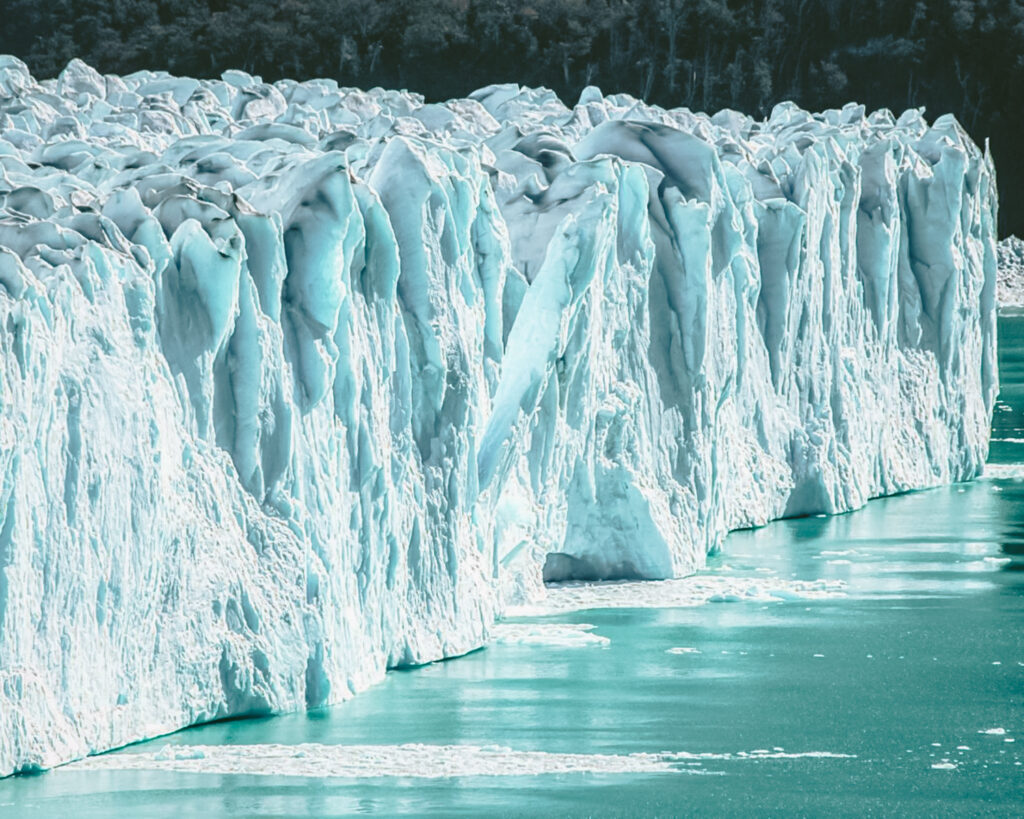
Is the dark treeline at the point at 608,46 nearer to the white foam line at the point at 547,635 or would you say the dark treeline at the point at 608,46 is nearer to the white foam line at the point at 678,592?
the white foam line at the point at 678,592

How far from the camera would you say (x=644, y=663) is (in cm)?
1177

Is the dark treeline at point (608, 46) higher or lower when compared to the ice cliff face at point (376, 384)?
higher

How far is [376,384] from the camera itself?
36.4ft

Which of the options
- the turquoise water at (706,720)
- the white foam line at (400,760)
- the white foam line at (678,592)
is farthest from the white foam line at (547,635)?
the white foam line at (400,760)

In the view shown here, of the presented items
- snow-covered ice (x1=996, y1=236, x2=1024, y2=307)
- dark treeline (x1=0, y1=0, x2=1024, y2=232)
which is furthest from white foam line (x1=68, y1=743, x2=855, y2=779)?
dark treeline (x1=0, y1=0, x2=1024, y2=232)

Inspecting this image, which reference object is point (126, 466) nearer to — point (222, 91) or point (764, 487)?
point (764, 487)

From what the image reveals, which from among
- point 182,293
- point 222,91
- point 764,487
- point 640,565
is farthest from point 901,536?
point 222,91

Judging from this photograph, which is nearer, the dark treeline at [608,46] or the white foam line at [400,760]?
the white foam line at [400,760]

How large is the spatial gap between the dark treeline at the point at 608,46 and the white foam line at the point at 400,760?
54280 millimetres

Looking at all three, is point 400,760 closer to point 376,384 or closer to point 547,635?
point 376,384

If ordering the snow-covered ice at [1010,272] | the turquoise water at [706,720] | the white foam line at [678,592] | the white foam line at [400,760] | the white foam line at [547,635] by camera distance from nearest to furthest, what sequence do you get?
the turquoise water at [706,720], the white foam line at [400,760], the white foam line at [547,635], the white foam line at [678,592], the snow-covered ice at [1010,272]

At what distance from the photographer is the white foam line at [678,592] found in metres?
13.6

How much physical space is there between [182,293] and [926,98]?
5552 centimetres

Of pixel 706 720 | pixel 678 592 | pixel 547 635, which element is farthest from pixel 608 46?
pixel 706 720
